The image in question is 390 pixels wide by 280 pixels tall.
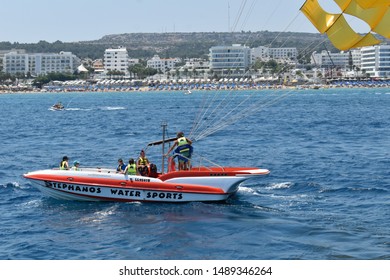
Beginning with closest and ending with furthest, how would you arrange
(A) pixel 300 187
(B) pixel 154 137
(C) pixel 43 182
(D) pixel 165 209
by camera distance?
(D) pixel 165 209
(C) pixel 43 182
(A) pixel 300 187
(B) pixel 154 137

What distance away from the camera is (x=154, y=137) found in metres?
53.9

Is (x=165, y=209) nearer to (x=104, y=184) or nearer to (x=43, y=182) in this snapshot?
(x=104, y=184)

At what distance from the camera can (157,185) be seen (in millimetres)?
25391

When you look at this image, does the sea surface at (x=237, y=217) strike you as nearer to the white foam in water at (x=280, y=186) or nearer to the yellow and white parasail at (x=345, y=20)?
the white foam in water at (x=280, y=186)

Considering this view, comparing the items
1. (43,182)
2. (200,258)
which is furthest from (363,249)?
(43,182)

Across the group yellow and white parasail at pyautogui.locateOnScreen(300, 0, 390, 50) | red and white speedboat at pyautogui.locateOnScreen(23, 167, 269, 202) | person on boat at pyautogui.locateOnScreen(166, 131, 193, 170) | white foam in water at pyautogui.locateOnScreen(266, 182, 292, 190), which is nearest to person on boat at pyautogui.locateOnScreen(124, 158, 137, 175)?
red and white speedboat at pyautogui.locateOnScreen(23, 167, 269, 202)

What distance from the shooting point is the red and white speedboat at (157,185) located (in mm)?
25312

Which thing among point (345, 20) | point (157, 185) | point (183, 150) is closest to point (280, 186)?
point (183, 150)

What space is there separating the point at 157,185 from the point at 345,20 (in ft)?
31.6

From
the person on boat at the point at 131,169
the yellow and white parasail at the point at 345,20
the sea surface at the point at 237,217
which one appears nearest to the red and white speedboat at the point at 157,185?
the person on boat at the point at 131,169

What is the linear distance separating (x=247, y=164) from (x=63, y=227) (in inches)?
596

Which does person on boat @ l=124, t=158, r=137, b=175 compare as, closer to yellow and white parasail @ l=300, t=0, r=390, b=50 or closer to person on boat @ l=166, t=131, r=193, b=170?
person on boat @ l=166, t=131, r=193, b=170

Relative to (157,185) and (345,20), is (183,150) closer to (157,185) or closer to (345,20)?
(157,185)

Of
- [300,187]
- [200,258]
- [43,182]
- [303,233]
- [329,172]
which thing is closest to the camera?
[200,258]
